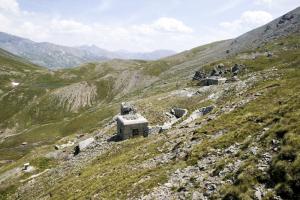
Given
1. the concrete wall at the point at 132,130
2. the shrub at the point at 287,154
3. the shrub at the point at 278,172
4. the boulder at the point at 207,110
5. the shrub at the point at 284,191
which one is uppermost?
the shrub at the point at 287,154

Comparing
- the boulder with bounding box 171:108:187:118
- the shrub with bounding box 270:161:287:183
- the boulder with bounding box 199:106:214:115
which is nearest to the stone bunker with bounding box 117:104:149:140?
the boulder with bounding box 199:106:214:115

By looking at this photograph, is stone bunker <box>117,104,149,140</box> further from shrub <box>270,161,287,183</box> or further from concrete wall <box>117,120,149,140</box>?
shrub <box>270,161,287,183</box>

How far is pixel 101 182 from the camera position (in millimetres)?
34625

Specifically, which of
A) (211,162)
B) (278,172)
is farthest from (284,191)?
(211,162)

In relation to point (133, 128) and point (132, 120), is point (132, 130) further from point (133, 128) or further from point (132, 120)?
point (132, 120)

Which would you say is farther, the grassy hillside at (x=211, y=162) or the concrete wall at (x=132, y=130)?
the concrete wall at (x=132, y=130)

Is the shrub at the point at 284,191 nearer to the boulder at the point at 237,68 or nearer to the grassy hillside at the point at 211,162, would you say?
the grassy hillside at the point at 211,162

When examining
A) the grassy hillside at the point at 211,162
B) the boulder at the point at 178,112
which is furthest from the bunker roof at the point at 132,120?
the boulder at the point at 178,112

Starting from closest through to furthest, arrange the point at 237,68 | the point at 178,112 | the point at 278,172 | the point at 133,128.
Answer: the point at 278,172 → the point at 133,128 → the point at 178,112 → the point at 237,68

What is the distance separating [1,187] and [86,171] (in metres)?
27.2

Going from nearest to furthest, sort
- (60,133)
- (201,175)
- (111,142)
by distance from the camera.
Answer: (201,175) → (111,142) → (60,133)

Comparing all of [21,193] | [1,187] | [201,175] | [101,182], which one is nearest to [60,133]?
[1,187]

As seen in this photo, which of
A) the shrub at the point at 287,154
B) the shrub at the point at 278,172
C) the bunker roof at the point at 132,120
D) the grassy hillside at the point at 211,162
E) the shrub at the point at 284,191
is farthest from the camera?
the bunker roof at the point at 132,120

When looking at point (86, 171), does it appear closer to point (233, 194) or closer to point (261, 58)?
point (233, 194)
